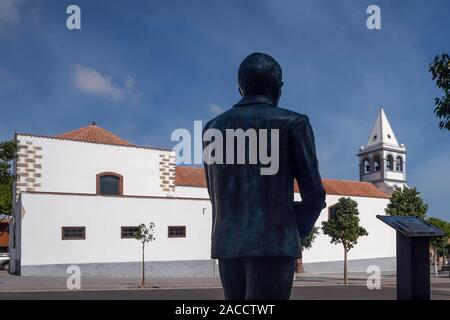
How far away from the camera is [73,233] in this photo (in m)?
26.7

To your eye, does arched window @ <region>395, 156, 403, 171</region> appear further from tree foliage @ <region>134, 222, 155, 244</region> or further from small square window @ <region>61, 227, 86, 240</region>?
small square window @ <region>61, 227, 86, 240</region>

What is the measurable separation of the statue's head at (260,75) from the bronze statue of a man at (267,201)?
0.57ft

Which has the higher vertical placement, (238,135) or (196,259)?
(238,135)

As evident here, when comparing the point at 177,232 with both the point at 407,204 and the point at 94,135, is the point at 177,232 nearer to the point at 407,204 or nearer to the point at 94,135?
the point at 94,135

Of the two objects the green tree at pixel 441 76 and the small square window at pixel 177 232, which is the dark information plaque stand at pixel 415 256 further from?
the small square window at pixel 177 232

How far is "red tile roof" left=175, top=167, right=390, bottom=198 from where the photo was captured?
3531 cm

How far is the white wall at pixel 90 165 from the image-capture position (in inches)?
1129

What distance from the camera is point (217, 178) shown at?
3.12 m

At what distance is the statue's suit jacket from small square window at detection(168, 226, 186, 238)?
2735cm

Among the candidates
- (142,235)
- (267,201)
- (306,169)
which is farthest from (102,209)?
(306,169)

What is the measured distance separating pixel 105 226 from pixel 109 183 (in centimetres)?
391
